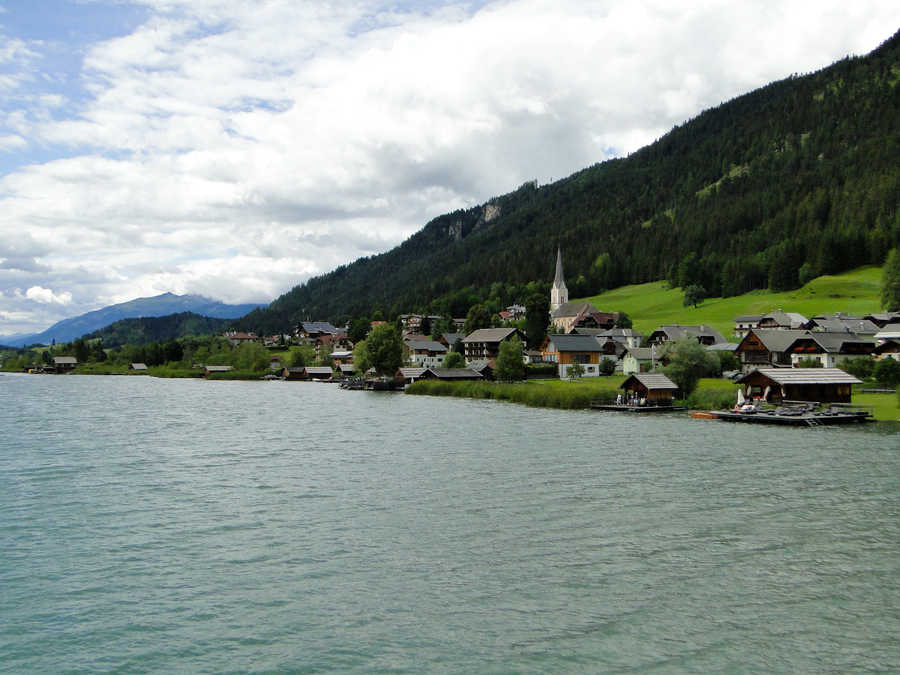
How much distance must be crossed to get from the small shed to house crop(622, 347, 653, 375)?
3498cm

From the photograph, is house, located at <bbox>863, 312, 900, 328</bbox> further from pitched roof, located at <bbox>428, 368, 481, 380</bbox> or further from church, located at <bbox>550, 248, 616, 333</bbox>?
pitched roof, located at <bbox>428, 368, 481, 380</bbox>

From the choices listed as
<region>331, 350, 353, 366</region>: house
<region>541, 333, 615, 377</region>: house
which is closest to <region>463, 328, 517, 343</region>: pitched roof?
<region>541, 333, 615, 377</region>: house

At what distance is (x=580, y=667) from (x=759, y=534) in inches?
513

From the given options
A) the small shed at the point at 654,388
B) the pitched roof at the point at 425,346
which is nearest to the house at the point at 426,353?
the pitched roof at the point at 425,346

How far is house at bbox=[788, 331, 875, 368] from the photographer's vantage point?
90.0 metres

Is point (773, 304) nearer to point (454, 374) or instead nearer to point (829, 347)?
point (829, 347)

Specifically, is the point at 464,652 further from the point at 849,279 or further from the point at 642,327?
the point at 849,279

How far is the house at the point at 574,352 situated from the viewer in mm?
117250

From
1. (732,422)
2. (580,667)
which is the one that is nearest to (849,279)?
(732,422)

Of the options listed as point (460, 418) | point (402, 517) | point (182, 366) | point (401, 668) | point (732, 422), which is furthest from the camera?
point (182, 366)

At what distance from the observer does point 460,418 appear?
2584 inches

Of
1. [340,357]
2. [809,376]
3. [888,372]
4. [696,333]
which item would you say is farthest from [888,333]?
[340,357]

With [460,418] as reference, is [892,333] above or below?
above

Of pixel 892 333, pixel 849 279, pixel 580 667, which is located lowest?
pixel 580 667
